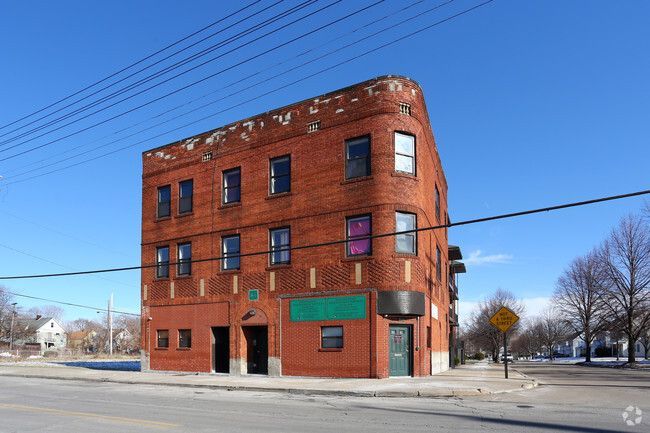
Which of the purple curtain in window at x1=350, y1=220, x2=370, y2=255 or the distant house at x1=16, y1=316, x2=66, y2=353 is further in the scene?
the distant house at x1=16, y1=316, x2=66, y2=353

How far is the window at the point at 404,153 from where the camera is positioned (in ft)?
79.4

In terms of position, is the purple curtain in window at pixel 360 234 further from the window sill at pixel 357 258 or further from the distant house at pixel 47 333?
the distant house at pixel 47 333

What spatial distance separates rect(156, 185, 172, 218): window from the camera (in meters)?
31.4

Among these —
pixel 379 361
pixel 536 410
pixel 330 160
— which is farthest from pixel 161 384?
pixel 536 410

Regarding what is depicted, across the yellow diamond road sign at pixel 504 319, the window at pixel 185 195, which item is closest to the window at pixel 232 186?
the window at pixel 185 195

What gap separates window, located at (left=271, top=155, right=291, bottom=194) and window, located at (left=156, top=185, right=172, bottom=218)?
7.10m

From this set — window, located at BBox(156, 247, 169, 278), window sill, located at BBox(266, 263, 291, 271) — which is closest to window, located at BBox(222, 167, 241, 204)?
window sill, located at BBox(266, 263, 291, 271)

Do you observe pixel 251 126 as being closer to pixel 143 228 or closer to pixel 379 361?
pixel 143 228

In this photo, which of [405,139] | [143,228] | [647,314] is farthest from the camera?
[647,314]

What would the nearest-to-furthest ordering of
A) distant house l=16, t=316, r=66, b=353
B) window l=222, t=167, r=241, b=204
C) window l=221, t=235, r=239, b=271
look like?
window l=221, t=235, r=239, b=271
window l=222, t=167, r=241, b=204
distant house l=16, t=316, r=66, b=353

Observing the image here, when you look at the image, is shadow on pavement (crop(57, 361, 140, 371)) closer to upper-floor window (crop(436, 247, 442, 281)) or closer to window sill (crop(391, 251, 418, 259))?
upper-floor window (crop(436, 247, 442, 281))

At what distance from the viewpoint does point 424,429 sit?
1056 cm

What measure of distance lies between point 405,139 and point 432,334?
9316 millimetres

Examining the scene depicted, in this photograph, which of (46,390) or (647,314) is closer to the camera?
(46,390)
